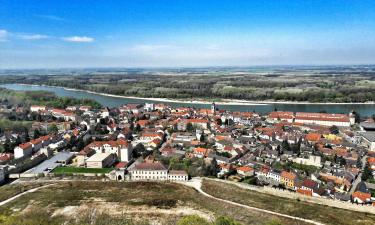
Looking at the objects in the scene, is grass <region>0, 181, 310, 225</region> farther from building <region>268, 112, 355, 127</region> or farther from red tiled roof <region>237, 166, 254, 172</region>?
building <region>268, 112, 355, 127</region>

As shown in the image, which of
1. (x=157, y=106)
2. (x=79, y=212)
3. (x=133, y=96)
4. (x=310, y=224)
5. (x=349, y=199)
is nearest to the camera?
(x=310, y=224)

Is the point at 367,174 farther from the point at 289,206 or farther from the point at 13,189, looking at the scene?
the point at 13,189

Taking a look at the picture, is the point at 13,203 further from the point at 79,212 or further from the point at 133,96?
the point at 133,96

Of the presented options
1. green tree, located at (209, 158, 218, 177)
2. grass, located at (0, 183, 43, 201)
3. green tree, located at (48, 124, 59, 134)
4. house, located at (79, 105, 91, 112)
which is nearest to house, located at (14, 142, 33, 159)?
grass, located at (0, 183, 43, 201)

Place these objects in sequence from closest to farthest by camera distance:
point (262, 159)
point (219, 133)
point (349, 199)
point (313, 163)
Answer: point (349, 199)
point (313, 163)
point (262, 159)
point (219, 133)

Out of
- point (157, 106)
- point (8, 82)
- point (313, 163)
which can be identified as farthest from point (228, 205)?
point (8, 82)

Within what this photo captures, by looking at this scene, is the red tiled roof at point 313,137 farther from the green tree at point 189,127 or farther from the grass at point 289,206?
the grass at point 289,206
